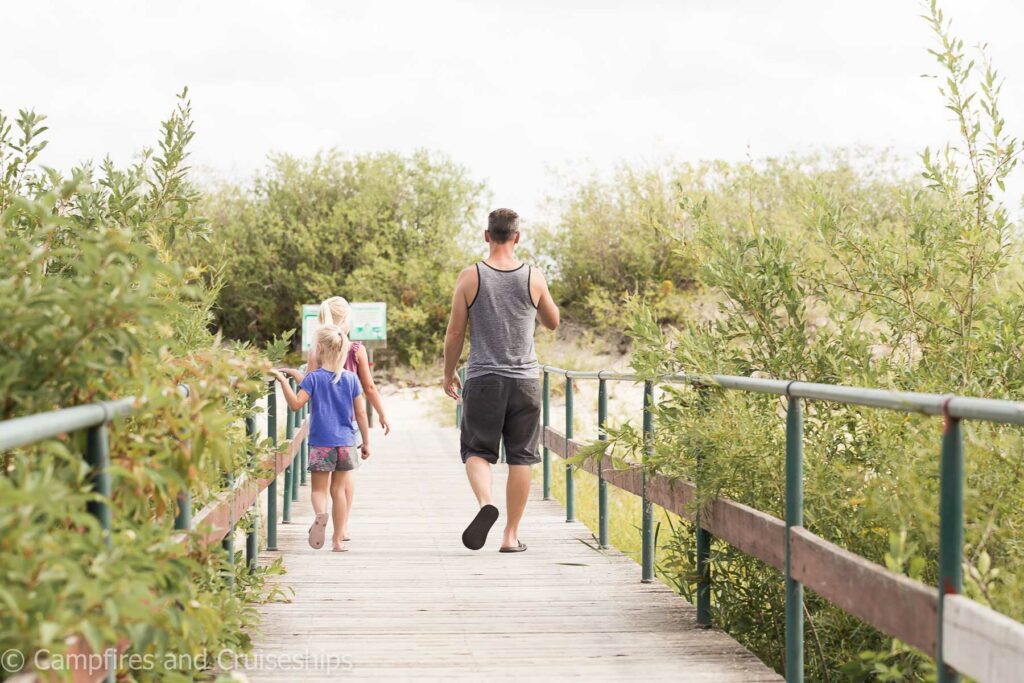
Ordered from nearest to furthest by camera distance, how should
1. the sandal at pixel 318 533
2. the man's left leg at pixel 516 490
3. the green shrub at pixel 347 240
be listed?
the man's left leg at pixel 516 490 → the sandal at pixel 318 533 → the green shrub at pixel 347 240

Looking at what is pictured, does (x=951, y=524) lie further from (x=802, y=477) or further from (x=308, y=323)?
(x=308, y=323)

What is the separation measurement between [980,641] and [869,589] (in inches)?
24.4

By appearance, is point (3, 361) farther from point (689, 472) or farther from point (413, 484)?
point (413, 484)

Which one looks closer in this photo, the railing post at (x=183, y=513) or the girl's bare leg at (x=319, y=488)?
the railing post at (x=183, y=513)

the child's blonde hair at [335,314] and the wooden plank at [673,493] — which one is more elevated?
the child's blonde hair at [335,314]

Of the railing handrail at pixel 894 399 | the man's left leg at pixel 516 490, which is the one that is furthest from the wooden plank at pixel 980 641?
the man's left leg at pixel 516 490

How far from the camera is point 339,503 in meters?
7.26

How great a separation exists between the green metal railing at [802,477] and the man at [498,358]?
0.44 m

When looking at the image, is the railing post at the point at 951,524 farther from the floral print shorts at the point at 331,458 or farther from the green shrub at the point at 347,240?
the green shrub at the point at 347,240

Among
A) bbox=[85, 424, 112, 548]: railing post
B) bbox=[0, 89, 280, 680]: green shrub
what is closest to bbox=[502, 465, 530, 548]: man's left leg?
bbox=[0, 89, 280, 680]: green shrub

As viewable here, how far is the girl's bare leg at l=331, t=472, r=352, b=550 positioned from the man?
988 mm

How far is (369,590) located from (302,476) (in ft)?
18.2

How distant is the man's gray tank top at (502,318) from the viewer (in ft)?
20.6

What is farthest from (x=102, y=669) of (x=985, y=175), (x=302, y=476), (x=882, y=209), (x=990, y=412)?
(x=882, y=209)
